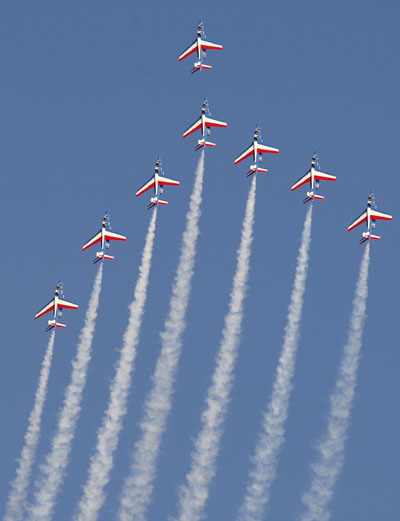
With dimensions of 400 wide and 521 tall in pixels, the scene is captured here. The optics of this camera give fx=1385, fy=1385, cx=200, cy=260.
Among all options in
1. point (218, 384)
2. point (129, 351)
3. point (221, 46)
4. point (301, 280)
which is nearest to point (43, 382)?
point (129, 351)

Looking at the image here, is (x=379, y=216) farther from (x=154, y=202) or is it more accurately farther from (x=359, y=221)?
(x=154, y=202)

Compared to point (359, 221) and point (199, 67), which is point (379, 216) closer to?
point (359, 221)

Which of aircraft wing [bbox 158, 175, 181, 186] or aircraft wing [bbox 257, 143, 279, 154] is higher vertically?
aircraft wing [bbox 257, 143, 279, 154]

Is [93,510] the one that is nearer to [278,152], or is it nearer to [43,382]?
[43,382]

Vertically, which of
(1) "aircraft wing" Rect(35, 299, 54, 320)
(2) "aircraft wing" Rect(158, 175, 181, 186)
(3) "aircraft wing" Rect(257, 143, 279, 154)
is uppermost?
(3) "aircraft wing" Rect(257, 143, 279, 154)

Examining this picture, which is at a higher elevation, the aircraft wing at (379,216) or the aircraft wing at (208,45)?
the aircraft wing at (208,45)

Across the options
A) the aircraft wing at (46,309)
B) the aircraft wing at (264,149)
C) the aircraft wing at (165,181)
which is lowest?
the aircraft wing at (46,309)

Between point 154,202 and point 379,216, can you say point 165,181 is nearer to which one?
point 154,202

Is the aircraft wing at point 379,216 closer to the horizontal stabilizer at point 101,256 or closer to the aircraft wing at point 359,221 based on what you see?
the aircraft wing at point 359,221

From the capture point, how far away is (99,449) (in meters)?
143

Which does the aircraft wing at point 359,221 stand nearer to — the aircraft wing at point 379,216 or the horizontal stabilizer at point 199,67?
the aircraft wing at point 379,216

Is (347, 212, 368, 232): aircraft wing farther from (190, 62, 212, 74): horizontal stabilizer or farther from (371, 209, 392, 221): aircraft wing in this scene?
(190, 62, 212, 74): horizontal stabilizer

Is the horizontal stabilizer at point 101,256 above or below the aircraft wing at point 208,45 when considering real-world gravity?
below

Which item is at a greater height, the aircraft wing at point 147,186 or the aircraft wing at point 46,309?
the aircraft wing at point 147,186
